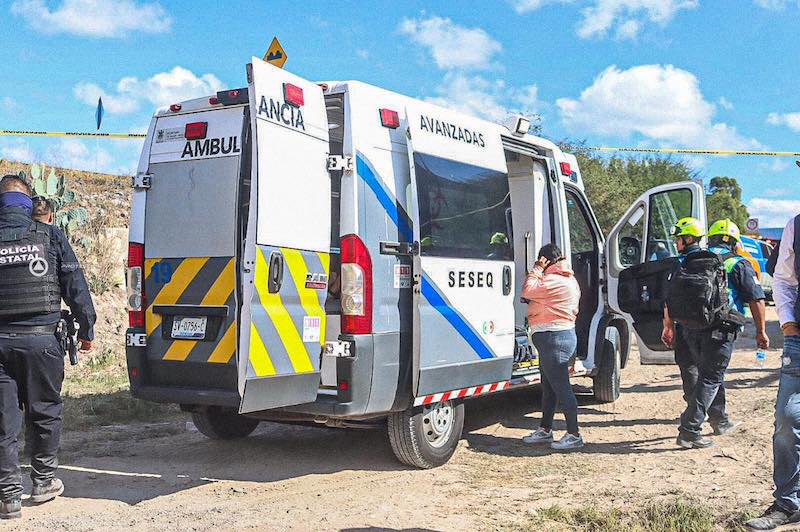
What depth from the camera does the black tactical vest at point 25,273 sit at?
5.20m

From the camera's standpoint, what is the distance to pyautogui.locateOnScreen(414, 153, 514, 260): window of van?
5961 mm

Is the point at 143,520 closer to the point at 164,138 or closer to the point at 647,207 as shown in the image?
the point at 164,138

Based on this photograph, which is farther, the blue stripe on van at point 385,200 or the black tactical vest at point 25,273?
the blue stripe on van at point 385,200

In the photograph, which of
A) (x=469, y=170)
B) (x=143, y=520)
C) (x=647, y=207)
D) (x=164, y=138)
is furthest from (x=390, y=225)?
(x=647, y=207)

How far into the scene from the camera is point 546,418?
722 cm

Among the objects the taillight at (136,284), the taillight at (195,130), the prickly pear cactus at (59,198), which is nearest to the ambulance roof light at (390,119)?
the taillight at (195,130)

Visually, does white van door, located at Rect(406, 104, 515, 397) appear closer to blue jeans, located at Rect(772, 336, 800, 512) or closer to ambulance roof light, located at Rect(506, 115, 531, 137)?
ambulance roof light, located at Rect(506, 115, 531, 137)

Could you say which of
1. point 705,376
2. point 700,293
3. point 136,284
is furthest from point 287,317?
point 705,376

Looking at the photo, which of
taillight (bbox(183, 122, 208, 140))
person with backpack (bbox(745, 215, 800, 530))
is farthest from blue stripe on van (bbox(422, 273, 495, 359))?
person with backpack (bbox(745, 215, 800, 530))

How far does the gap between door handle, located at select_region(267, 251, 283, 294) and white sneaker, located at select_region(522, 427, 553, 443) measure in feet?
9.98

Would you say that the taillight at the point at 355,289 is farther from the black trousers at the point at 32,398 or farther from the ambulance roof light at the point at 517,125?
the ambulance roof light at the point at 517,125

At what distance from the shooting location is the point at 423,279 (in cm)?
580

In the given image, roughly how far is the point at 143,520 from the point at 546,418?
3.64 meters

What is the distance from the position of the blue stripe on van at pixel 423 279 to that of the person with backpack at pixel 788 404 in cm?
225
